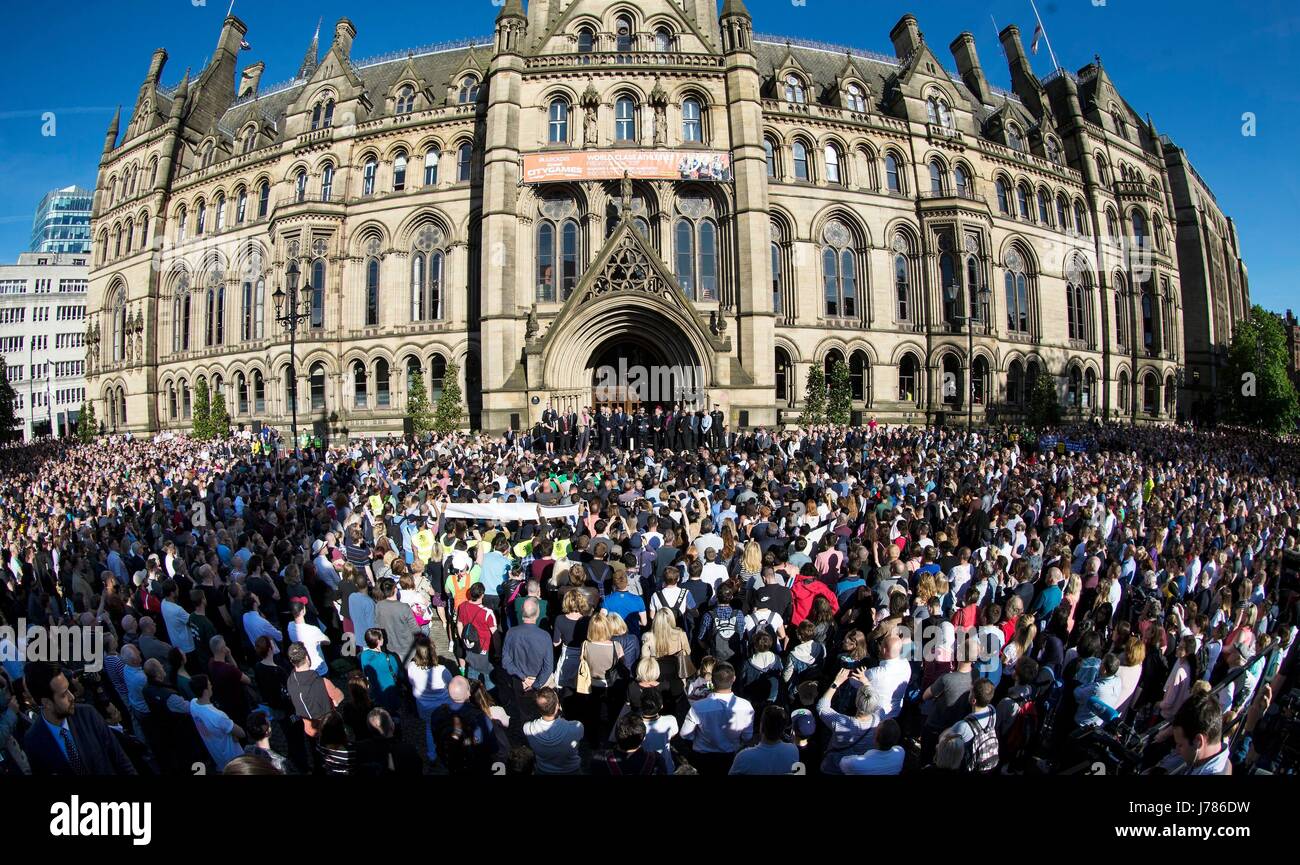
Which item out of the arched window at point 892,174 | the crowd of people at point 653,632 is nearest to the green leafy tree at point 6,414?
the crowd of people at point 653,632

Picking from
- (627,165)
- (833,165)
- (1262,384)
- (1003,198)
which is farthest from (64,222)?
(1262,384)

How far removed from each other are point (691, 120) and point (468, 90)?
509 inches

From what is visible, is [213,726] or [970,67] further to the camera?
[970,67]

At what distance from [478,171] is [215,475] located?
21.3 m

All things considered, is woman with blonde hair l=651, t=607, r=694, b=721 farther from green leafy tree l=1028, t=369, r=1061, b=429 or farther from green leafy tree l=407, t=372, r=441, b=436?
green leafy tree l=1028, t=369, r=1061, b=429

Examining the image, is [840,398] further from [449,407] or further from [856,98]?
[449,407]

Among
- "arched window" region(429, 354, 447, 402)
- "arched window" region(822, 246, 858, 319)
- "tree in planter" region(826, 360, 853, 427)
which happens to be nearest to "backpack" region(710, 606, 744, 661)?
"tree in planter" region(826, 360, 853, 427)

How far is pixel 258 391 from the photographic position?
3928 cm

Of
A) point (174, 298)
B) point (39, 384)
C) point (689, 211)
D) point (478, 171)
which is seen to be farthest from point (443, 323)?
point (39, 384)

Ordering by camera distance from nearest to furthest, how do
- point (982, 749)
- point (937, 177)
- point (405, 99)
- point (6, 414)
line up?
point (982, 749) → point (405, 99) → point (937, 177) → point (6, 414)

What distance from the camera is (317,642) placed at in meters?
7.53

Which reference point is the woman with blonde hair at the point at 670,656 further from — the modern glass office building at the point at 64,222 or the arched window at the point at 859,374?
the modern glass office building at the point at 64,222

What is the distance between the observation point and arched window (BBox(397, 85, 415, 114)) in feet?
123

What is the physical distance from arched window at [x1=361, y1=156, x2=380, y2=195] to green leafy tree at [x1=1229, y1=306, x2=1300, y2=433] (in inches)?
2121
